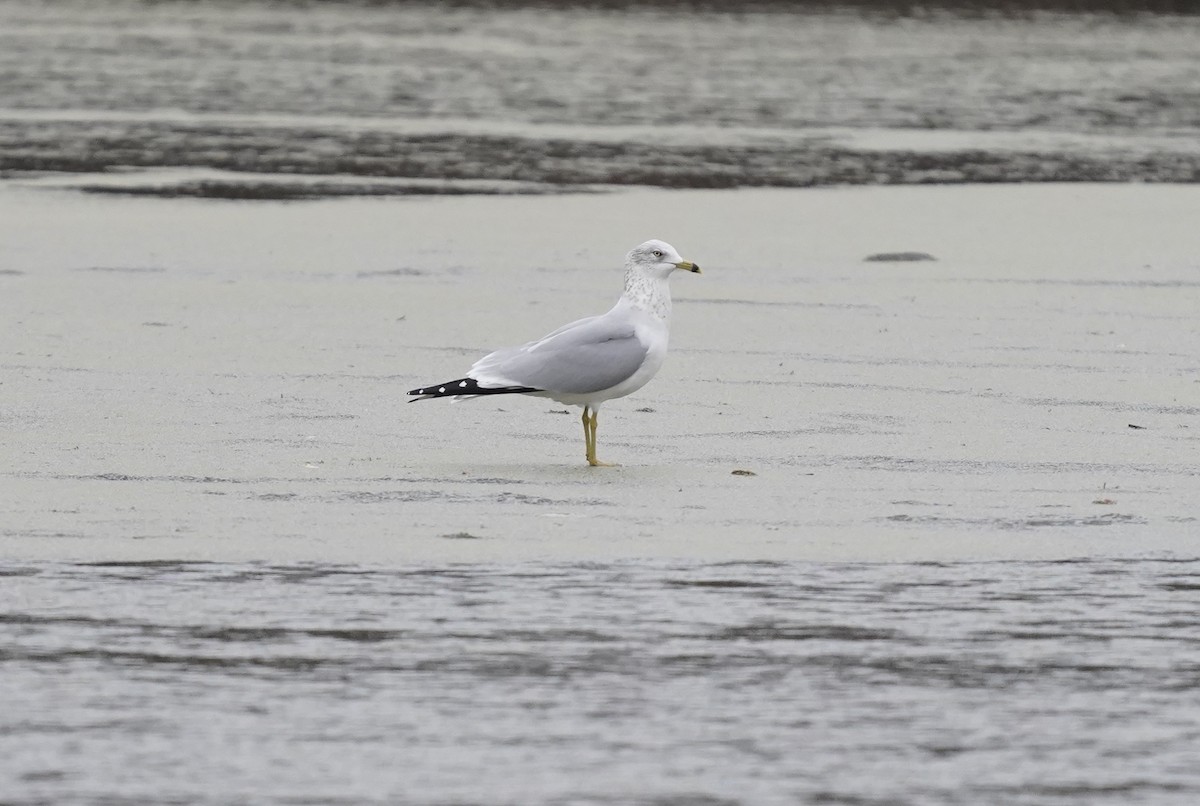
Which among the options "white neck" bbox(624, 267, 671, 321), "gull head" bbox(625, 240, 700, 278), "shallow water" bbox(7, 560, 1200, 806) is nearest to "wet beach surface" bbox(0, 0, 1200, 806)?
"shallow water" bbox(7, 560, 1200, 806)

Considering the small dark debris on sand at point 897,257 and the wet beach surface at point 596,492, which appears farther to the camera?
the small dark debris on sand at point 897,257

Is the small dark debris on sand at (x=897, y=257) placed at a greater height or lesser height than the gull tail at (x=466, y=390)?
lesser

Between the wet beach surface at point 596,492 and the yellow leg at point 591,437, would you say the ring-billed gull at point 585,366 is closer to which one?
the yellow leg at point 591,437

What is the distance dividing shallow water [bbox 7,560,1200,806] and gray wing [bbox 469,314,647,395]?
56.2 inches

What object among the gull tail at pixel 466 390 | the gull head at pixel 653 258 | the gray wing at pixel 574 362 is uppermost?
the gull head at pixel 653 258

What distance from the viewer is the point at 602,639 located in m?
5.97

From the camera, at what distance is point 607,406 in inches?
369

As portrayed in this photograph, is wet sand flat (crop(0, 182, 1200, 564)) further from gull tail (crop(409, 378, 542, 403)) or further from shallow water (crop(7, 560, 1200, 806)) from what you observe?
shallow water (crop(7, 560, 1200, 806))

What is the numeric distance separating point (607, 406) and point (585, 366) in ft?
4.29

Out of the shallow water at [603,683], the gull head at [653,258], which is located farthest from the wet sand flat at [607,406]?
the gull head at [653,258]

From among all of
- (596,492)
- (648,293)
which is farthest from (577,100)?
(596,492)

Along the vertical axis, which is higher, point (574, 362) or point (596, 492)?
point (574, 362)

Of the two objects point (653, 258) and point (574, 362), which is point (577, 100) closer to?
point (653, 258)

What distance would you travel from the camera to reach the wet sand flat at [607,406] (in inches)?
286
